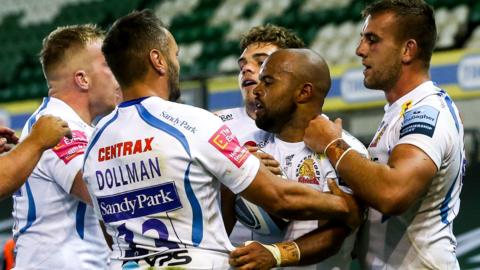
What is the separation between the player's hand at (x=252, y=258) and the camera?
329 centimetres

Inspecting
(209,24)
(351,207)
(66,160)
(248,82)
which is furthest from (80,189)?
(209,24)

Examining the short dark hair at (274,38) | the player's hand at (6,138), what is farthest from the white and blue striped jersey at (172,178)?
the short dark hair at (274,38)

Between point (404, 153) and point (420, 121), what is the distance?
0.58 ft

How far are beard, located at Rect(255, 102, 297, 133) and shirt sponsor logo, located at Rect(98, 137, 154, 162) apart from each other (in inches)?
23.9

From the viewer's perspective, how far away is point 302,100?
366cm

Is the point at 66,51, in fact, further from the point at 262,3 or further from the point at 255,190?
the point at 262,3

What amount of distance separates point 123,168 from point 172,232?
31cm

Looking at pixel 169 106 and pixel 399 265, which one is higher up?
pixel 169 106

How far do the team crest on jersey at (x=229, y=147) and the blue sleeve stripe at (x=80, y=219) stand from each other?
128 centimetres

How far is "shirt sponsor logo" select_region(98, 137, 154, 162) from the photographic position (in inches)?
128

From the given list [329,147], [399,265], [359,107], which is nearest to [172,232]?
[329,147]

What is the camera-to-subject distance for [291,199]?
10.7 ft

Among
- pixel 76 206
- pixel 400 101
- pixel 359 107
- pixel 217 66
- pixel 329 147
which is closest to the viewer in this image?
pixel 329 147

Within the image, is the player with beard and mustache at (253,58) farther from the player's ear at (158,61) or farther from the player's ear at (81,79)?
the player's ear at (158,61)
